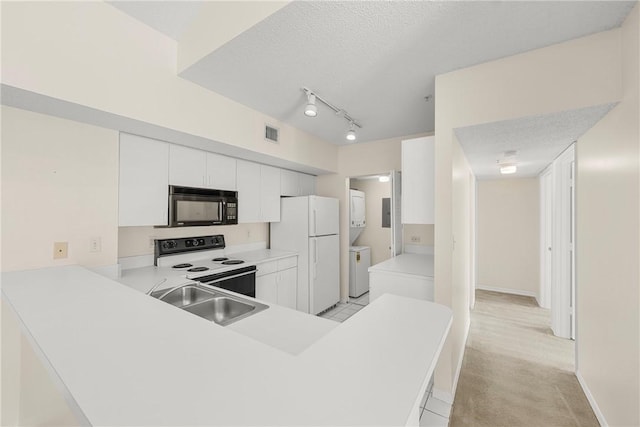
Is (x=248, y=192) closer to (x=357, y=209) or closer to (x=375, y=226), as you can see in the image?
(x=357, y=209)

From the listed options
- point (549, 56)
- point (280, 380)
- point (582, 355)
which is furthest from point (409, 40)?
point (582, 355)

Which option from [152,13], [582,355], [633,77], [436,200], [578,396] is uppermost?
[152,13]

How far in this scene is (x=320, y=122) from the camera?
317 cm

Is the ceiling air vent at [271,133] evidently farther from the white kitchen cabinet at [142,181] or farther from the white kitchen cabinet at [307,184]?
the white kitchen cabinet at [307,184]

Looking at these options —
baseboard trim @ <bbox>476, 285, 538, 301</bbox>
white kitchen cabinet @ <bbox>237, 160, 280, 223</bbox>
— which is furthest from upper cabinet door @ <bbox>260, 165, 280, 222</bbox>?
baseboard trim @ <bbox>476, 285, 538, 301</bbox>

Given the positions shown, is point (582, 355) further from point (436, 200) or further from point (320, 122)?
point (320, 122)

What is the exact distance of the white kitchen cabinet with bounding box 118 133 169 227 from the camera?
7.21 ft

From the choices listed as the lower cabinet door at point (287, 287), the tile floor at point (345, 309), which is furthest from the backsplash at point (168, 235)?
the tile floor at point (345, 309)

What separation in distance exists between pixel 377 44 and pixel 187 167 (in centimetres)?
203

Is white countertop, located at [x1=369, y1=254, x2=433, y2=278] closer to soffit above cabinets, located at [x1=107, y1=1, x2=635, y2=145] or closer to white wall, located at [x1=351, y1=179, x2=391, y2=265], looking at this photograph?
soffit above cabinets, located at [x1=107, y1=1, x2=635, y2=145]

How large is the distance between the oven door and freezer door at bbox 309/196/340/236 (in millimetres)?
1010

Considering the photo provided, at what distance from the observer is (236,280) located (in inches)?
107

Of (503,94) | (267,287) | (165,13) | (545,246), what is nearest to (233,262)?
(267,287)

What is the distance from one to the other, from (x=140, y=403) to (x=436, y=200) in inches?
80.6
